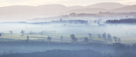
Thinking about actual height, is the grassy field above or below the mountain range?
below

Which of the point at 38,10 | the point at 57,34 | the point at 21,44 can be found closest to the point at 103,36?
the point at 57,34

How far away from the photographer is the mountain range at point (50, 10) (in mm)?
3020

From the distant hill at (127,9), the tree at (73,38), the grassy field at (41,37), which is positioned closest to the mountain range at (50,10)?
the distant hill at (127,9)

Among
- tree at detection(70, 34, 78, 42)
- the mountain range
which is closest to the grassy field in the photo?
tree at detection(70, 34, 78, 42)

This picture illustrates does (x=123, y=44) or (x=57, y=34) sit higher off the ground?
(x=57, y=34)

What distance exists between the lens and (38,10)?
3.04 metres

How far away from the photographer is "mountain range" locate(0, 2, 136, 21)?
302 cm

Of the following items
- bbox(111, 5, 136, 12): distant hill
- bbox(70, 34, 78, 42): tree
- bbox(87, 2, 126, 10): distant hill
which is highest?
bbox(87, 2, 126, 10): distant hill

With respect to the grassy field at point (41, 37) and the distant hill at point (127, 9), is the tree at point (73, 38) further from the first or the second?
the distant hill at point (127, 9)

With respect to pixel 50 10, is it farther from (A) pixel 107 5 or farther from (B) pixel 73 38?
(A) pixel 107 5

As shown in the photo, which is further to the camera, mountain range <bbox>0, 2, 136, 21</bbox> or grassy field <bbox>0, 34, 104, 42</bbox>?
mountain range <bbox>0, 2, 136, 21</bbox>

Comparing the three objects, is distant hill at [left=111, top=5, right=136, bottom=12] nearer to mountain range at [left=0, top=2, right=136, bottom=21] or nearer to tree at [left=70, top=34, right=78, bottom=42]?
mountain range at [left=0, top=2, right=136, bottom=21]

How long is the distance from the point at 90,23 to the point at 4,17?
158 centimetres

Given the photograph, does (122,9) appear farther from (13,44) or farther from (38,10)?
(13,44)
